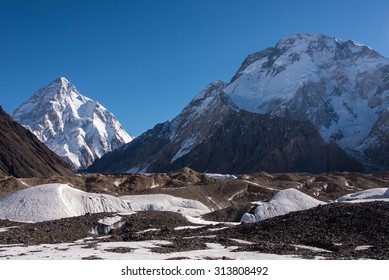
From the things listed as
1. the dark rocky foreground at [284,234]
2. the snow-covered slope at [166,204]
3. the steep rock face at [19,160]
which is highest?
the steep rock face at [19,160]

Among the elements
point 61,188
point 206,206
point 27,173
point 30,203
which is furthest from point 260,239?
point 27,173

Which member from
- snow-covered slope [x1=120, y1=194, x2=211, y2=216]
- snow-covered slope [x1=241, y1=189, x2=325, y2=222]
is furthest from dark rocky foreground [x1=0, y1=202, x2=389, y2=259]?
snow-covered slope [x1=120, y1=194, x2=211, y2=216]

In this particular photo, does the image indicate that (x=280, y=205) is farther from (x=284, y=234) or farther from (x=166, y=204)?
(x=284, y=234)

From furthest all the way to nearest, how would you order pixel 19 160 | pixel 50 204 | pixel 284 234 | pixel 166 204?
1. pixel 19 160
2. pixel 166 204
3. pixel 50 204
4. pixel 284 234

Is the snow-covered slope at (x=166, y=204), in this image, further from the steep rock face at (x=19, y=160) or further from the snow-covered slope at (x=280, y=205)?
the steep rock face at (x=19, y=160)

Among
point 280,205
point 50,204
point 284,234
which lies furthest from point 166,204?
point 284,234

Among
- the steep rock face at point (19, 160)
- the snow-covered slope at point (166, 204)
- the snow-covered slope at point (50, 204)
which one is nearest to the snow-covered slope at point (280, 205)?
the snow-covered slope at point (166, 204)
